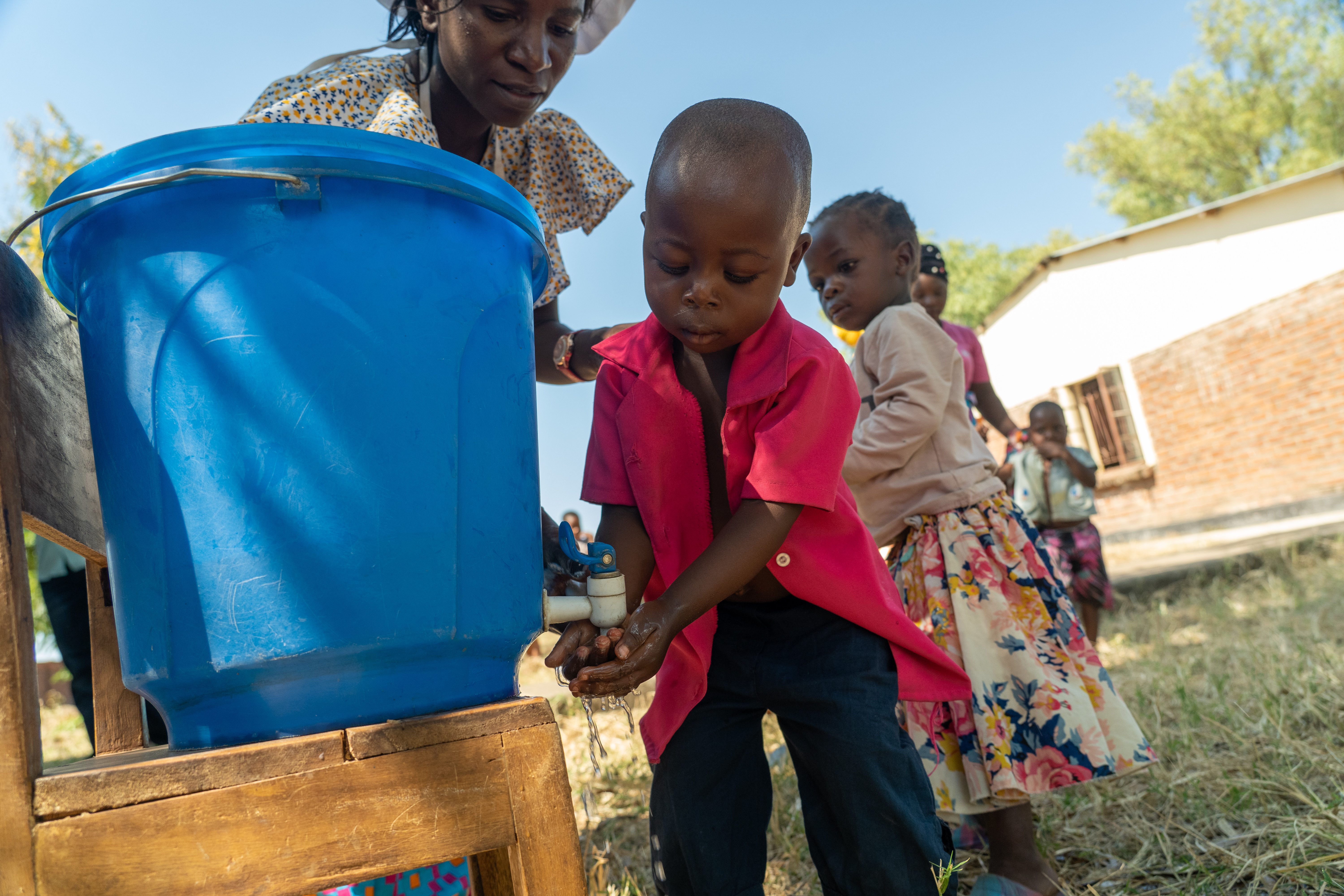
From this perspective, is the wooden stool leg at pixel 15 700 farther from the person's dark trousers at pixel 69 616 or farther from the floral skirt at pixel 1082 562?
the floral skirt at pixel 1082 562

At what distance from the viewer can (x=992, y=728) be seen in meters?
1.84

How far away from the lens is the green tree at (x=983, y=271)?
2872 cm

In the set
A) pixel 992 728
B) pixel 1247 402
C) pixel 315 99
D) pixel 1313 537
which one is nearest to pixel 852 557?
pixel 992 728

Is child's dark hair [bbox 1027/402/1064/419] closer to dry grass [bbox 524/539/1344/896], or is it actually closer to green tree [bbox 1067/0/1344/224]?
dry grass [bbox 524/539/1344/896]

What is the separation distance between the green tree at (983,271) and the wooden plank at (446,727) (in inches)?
1135

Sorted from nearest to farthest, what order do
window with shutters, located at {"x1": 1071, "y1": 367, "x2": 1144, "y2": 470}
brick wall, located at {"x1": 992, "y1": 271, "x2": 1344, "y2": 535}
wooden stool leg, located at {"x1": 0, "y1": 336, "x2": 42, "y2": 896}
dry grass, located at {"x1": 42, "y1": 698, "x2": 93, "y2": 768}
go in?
wooden stool leg, located at {"x1": 0, "y1": 336, "x2": 42, "y2": 896} < dry grass, located at {"x1": 42, "y1": 698, "x2": 93, "y2": 768} < brick wall, located at {"x1": 992, "y1": 271, "x2": 1344, "y2": 535} < window with shutters, located at {"x1": 1071, "y1": 367, "x2": 1144, "y2": 470}

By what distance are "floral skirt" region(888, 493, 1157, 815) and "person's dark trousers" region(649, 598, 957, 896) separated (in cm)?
38

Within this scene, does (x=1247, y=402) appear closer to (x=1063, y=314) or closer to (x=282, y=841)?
(x=1063, y=314)

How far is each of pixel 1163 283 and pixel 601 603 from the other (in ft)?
42.9

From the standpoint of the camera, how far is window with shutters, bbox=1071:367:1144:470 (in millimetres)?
12531

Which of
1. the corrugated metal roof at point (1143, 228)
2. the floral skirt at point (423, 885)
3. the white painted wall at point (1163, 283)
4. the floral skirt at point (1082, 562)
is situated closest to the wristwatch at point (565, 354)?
the floral skirt at point (423, 885)

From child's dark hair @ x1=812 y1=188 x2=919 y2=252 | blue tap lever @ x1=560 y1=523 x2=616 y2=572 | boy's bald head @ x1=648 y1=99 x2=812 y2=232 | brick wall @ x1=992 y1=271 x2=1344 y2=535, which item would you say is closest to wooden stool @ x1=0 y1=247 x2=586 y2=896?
blue tap lever @ x1=560 y1=523 x2=616 y2=572

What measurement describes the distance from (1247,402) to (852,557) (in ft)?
38.4

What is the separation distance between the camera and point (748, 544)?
1312 mm
